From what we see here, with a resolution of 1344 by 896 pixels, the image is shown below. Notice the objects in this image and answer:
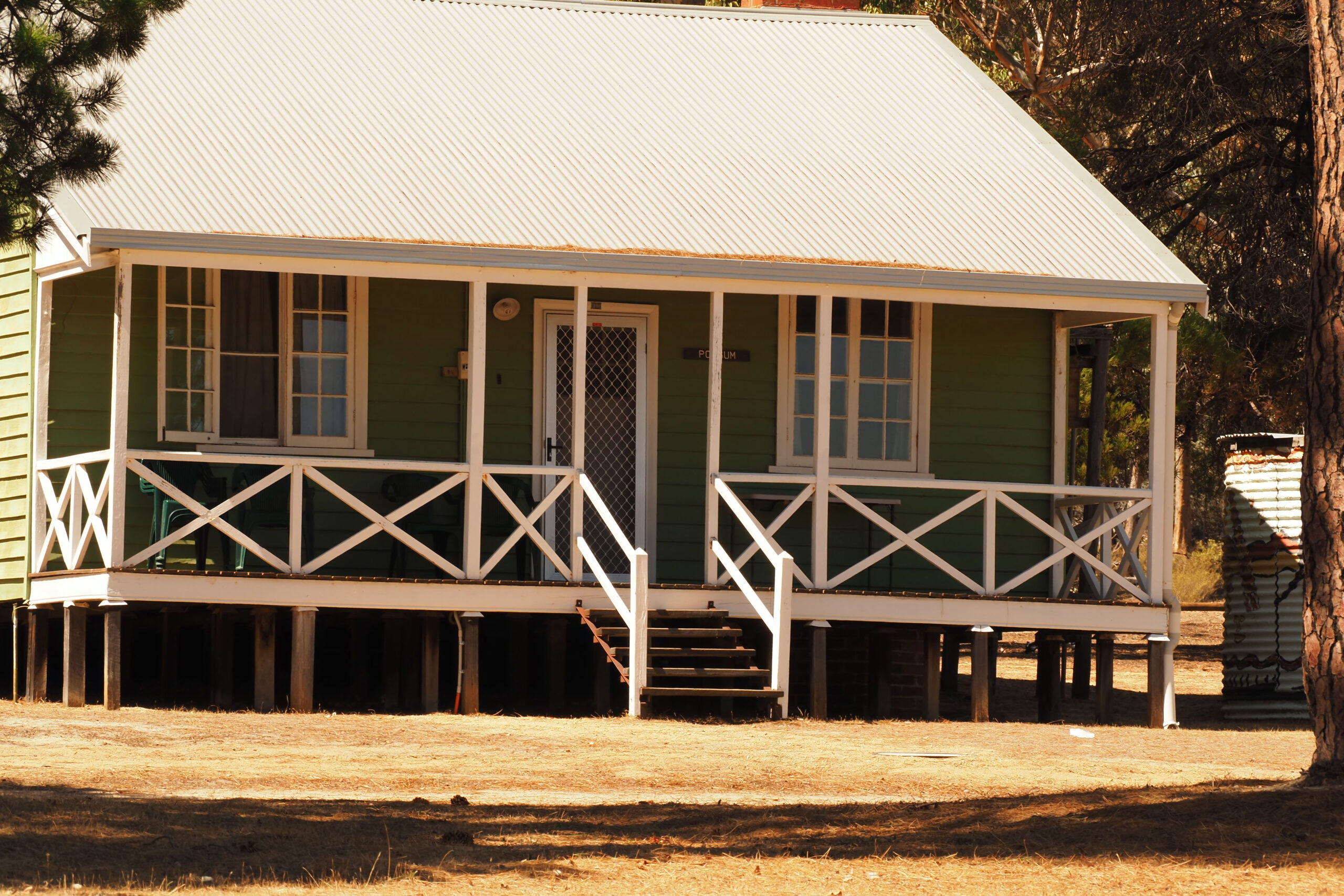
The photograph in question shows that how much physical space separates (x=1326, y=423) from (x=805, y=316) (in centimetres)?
794

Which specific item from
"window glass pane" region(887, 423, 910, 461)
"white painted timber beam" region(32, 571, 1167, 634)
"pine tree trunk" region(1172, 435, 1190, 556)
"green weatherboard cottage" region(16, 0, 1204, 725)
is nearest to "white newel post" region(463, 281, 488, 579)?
"green weatherboard cottage" region(16, 0, 1204, 725)

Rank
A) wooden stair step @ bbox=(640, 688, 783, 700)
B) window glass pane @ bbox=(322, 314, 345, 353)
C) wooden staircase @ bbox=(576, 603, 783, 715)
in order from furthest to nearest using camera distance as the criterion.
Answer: window glass pane @ bbox=(322, 314, 345, 353), wooden staircase @ bbox=(576, 603, 783, 715), wooden stair step @ bbox=(640, 688, 783, 700)

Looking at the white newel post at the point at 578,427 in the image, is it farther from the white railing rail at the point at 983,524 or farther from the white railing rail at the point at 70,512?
the white railing rail at the point at 70,512

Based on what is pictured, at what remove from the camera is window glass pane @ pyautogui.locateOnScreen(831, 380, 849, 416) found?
53.9ft

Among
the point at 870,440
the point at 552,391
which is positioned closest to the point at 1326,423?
the point at 870,440

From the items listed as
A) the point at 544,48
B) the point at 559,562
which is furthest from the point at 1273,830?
the point at 544,48

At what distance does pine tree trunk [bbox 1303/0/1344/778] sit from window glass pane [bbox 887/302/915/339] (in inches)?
296

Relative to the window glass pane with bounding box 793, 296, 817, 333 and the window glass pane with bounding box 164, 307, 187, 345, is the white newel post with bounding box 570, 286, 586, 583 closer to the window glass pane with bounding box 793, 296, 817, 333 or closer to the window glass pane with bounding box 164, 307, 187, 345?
the window glass pane with bounding box 793, 296, 817, 333

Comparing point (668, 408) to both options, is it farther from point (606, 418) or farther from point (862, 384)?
point (862, 384)

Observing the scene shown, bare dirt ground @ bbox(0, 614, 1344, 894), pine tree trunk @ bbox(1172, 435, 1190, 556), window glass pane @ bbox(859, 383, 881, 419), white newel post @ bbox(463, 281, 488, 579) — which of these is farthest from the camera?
pine tree trunk @ bbox(1172, 435, 1190, 556)

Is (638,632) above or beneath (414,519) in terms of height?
beneath

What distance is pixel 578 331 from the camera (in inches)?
564

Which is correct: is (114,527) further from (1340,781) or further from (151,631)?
(1340,781)

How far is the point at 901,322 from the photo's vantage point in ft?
54.7
